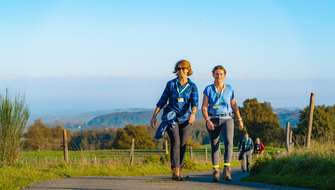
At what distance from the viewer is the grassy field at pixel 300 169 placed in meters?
9.91

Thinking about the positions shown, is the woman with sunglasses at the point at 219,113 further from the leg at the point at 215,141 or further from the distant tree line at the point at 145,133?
the distant tree line at the point at 145,133

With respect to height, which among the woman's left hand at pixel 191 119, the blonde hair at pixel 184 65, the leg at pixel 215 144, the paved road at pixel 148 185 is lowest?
the paved road at pixel 148 185

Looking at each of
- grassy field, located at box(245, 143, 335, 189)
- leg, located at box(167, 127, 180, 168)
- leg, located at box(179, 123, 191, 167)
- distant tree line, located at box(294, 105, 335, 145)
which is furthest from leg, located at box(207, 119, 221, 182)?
distant tree line, located at box(294, 105, 335, 145)

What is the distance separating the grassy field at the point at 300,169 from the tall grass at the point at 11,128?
686 centimetres

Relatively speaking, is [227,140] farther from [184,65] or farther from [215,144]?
[184,65]

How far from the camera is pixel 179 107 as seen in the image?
10875 millimetres

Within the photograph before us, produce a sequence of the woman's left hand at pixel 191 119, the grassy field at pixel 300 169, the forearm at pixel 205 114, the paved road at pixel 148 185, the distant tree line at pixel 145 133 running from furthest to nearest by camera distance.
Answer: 1. the distant tree line at pixel 145 133
2. the woman's left hand at pixel 191 119
3. the forearm at pixel 205 114
4. the grassy field at pixel 300 169
5. the paved road at pixel 148 185

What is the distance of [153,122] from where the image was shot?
11.0 meters

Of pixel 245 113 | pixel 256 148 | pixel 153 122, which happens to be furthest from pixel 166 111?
pixel 245 113

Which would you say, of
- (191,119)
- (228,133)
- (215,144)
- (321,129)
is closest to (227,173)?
(215,144)

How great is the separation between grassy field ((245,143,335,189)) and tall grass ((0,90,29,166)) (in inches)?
270

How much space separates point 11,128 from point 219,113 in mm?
7593

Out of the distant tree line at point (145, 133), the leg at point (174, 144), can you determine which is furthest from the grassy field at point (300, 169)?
the distant tree line at point (145, 133)

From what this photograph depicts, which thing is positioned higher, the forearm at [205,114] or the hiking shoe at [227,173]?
the forearm at [205,114]
